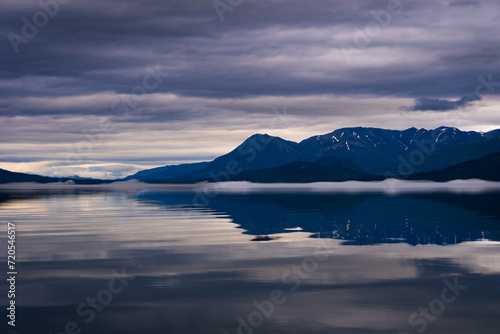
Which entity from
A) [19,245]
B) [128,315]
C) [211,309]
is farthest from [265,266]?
[19,245]

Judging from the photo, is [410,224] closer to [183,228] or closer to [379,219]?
[379,219]

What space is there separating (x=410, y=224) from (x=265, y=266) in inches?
960

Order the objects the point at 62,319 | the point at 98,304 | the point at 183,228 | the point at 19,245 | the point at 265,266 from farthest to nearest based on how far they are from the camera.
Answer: the point at 183,228
the point at 19,245
the point at 265,266
the point at 98,304
the point at 62,319

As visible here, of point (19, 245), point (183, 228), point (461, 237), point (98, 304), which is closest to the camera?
point (98, 304)

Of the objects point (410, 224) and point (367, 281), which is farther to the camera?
point (410, 224)

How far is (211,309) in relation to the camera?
1808 centimetres

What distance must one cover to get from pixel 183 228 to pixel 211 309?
86.1ft

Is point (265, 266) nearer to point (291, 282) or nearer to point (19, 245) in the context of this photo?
point (291, 282)

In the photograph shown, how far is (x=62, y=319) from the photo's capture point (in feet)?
55.8

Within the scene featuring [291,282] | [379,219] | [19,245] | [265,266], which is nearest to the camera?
[291,282]

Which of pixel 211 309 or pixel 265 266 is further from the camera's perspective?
pixel 265 266

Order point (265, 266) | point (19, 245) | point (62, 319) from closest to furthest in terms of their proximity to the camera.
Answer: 1. point (62, 319)
2. point (265, 266)
3. point (19, 245)

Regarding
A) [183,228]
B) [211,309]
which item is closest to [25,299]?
[211,309]

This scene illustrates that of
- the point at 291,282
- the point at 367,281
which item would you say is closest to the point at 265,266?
the point at 291,282
